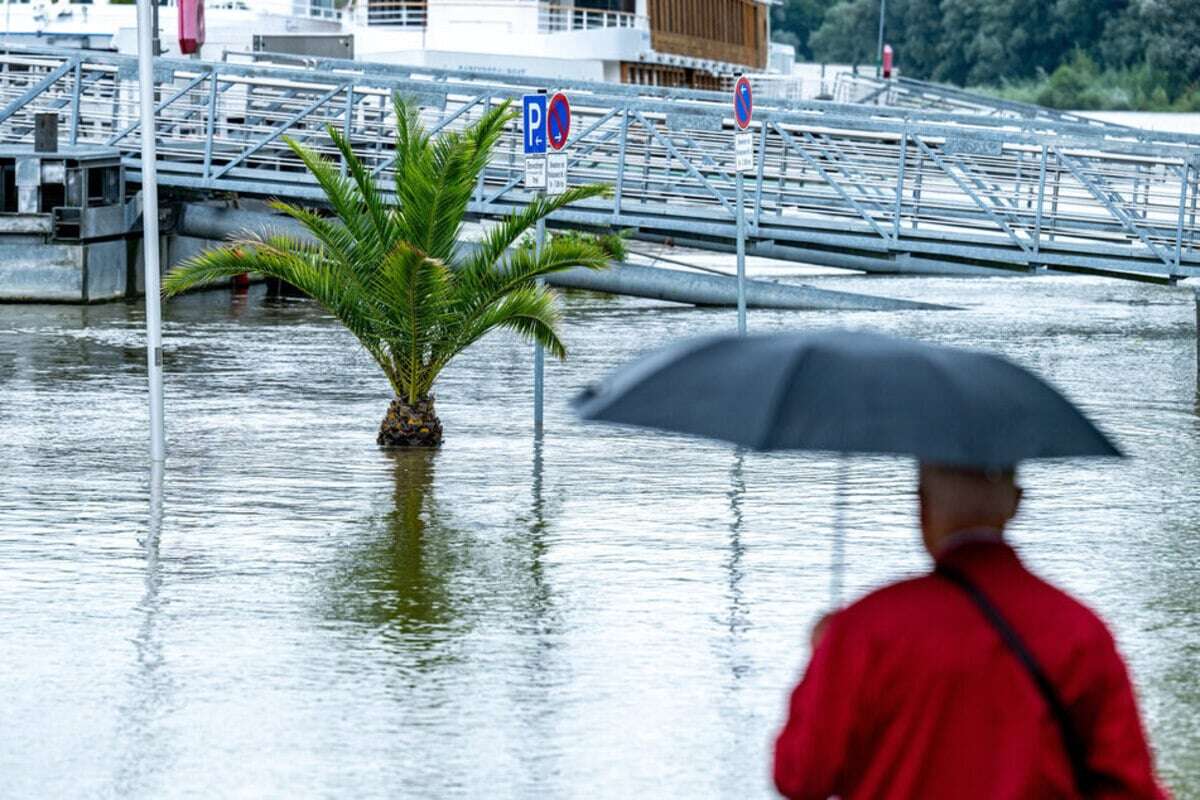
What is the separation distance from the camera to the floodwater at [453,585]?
706 centimetres

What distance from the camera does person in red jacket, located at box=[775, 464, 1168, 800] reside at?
10.7ft

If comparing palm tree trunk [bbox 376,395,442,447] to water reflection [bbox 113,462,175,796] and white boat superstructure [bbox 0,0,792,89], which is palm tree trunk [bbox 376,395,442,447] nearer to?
water reflection [bbox 113,462,175,796]

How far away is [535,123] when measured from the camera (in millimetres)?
15523

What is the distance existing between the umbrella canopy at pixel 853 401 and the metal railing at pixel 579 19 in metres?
45.1

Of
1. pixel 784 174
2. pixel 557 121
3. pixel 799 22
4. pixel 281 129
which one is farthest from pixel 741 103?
pixel 799 22

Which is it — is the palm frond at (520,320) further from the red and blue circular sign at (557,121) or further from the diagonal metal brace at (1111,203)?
the diagonal metal brace at (1111,203)

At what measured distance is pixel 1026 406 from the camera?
354cm

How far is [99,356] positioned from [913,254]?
858 centimetres

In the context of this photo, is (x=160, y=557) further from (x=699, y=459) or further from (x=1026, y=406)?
(x=1026, y=406)

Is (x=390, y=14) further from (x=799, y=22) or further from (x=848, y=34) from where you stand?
(x=799, y=22)

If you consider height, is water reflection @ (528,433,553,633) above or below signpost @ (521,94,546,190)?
below

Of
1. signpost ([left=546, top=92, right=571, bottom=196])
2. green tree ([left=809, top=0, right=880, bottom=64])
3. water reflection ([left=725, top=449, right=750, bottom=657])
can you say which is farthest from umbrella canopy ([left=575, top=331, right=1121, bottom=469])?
green tree ([left=809, top=0, right=880, bottom=64])

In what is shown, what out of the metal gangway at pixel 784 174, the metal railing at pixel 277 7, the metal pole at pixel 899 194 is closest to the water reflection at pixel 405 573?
the metal gangway at pixel 784 174

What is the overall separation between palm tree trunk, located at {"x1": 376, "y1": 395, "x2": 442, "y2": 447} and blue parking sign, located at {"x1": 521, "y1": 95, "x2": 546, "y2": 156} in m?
1.94
